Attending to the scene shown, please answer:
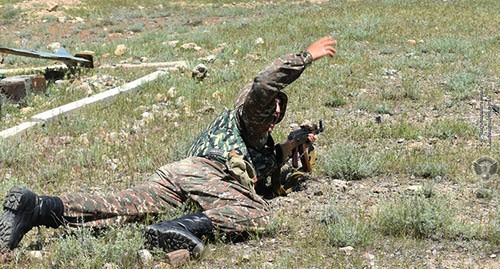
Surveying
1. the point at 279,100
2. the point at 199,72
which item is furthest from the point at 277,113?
the point at 199,72

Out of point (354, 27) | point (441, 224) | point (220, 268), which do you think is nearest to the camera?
point (220, 268)

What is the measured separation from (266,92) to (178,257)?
1.37 meters

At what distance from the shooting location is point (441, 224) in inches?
179

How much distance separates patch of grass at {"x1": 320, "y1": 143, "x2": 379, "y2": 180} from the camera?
19.2 feet

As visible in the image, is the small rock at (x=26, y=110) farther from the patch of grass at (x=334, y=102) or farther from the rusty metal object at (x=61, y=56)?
the patch of grass at (x=334, y=102)

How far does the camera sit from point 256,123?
4.96 metres

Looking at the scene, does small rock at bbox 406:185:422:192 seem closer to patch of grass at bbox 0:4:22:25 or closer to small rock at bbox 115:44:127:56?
small rock at bbox 115:44:127:56

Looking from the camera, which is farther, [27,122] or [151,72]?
[151,72]

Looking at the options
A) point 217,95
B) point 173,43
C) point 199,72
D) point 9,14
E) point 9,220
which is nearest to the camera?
point 9,220

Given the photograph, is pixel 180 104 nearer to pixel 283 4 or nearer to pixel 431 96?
pixel 431 96

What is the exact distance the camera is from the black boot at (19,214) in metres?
4.08

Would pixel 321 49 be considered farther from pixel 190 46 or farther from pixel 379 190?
pixel 190 46

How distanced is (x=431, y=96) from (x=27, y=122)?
5076 mm

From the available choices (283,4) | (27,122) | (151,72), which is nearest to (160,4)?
(283,4)
